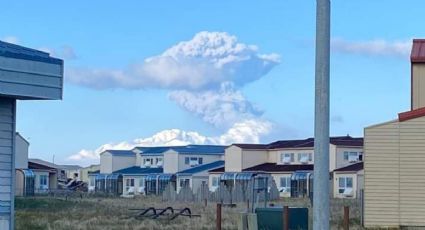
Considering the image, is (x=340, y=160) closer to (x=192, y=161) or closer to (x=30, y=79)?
(x=192, y=161)

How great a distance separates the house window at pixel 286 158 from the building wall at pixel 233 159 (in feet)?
13.4

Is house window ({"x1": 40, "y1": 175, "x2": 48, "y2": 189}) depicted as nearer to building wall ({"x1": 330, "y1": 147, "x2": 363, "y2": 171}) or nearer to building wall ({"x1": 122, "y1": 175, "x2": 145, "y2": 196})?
building wall ({"x1": 122, "y1": 175, "x2": 145, "y2": 196})

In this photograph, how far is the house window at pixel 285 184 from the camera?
8094cm

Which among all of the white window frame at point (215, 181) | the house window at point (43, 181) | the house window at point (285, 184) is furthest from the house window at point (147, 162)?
the house window at point (285, 184)

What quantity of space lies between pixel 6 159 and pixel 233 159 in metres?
70.8

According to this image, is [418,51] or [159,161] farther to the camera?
[159,161]

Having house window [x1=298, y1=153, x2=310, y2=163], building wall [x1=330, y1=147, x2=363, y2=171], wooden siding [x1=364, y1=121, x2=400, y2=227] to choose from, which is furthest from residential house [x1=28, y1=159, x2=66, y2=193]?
wooden siding [x1=364, y1=121, x2=400, y2=227]

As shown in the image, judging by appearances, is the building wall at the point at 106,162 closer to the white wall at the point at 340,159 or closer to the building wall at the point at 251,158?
the building wall at the point at 251,158

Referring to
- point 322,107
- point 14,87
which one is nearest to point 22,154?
point 14,87

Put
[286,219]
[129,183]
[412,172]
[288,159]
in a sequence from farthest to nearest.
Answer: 1. [129,183]
2. [288,159]
3. [412,172]
4. [286,219]

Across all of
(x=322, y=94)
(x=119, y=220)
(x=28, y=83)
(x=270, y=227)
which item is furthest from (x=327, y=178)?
(x=119, y=220)

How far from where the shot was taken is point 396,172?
31.2 m

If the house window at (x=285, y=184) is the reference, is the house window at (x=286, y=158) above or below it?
above

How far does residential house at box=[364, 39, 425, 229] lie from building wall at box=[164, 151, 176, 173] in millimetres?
69558
